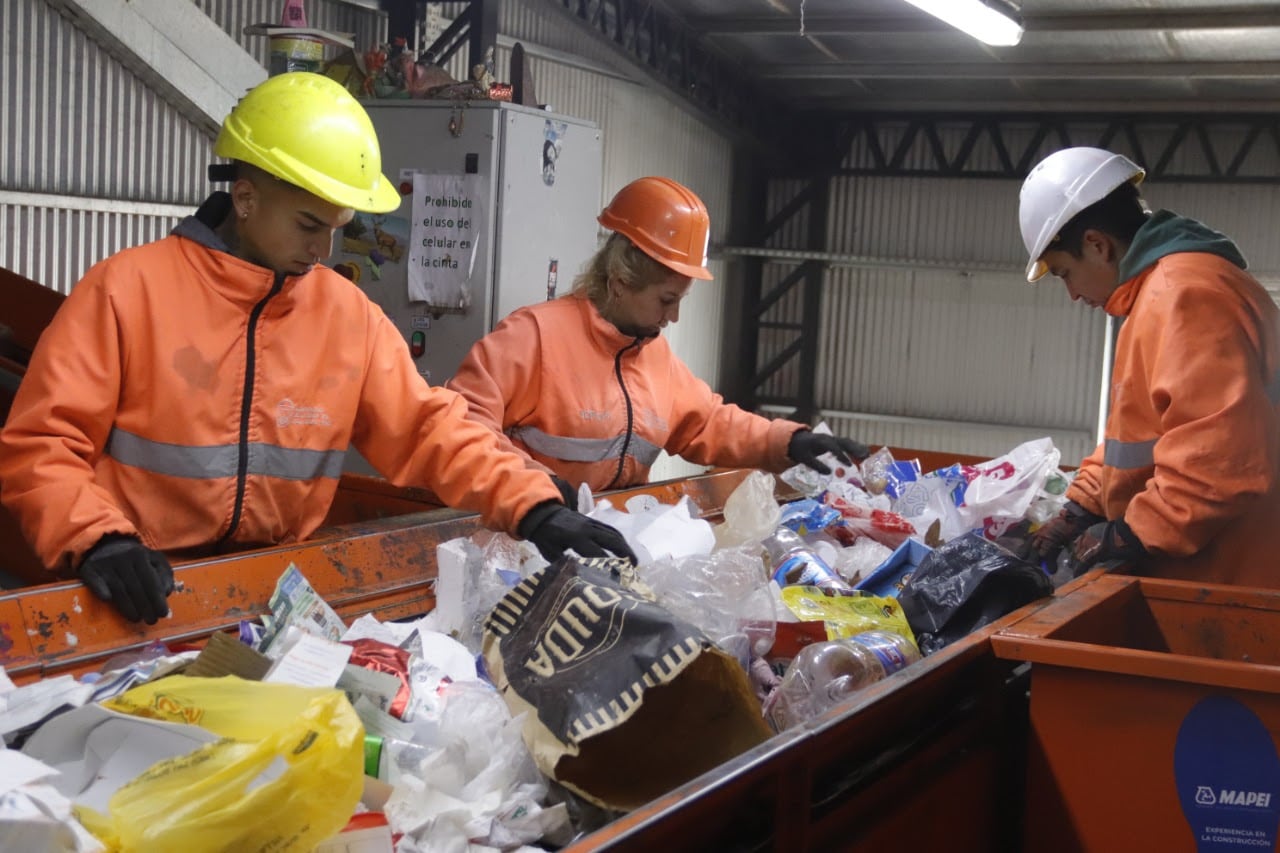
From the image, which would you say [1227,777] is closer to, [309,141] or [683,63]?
[309,141]

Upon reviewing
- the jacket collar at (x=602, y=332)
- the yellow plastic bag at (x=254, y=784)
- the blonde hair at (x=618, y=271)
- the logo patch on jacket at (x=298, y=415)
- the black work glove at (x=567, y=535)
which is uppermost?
the blonde hair at (x=618, y=271)

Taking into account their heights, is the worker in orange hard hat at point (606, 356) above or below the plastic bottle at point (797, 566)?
above

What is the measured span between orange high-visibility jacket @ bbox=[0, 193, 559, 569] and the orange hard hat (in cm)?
110

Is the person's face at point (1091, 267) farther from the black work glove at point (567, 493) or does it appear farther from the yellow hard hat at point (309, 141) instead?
the yellow hard hat at point (309, 141)

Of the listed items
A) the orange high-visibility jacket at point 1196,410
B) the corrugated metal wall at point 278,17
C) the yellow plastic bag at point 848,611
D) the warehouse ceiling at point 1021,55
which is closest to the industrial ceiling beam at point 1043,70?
the warehouse ceiling at point 1021,55

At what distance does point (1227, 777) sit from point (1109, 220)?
1.65m

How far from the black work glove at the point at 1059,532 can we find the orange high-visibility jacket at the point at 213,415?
1.43m

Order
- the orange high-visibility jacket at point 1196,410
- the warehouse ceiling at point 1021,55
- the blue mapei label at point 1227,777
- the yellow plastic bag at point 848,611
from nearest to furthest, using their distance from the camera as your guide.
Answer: the blue mapei label at point 1227,777
the yellow plastic bag at point 848,611
the orange high-visibility jacket at point 1196,410
the warehouse ceiling at point 1021,55

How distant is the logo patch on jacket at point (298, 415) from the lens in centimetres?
265

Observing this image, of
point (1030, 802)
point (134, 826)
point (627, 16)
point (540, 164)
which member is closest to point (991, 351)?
point (627, 16)

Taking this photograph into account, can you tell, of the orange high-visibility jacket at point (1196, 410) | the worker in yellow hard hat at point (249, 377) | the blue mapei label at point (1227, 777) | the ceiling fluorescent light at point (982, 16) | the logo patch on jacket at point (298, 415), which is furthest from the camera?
the ceiling fluorescent light at point (982, 16)

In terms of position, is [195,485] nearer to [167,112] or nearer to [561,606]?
[561,606]

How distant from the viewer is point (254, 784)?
4.40 ft

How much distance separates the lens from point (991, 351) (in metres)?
11.8
